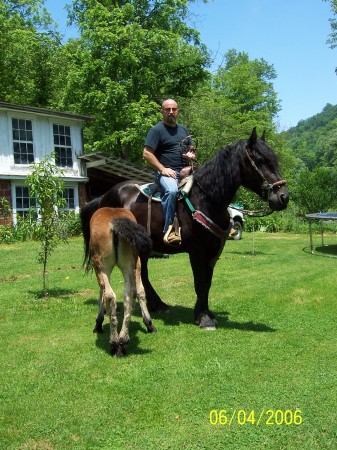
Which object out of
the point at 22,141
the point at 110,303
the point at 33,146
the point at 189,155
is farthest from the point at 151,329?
the point at 33,146

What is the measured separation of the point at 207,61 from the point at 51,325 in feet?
96.8

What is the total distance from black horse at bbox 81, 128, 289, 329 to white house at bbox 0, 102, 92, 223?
1555 centimetres

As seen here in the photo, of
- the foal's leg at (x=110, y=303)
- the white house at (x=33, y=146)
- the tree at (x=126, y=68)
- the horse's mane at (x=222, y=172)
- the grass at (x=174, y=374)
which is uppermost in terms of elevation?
the tree at (x=126, y=68)

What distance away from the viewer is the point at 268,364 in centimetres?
474

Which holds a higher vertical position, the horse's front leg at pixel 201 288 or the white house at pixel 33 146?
the white house at pixel 33 146

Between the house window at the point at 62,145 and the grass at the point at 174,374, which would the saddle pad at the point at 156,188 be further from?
the house window at the point at 62,145

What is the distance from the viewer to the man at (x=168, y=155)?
619 cm

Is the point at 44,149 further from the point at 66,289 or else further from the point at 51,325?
the point at 51,325

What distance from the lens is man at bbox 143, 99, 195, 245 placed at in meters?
6.19

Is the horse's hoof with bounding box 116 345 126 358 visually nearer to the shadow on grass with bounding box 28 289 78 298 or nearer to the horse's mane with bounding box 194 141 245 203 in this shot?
the horse's mane with bounding box 194 141 245 203

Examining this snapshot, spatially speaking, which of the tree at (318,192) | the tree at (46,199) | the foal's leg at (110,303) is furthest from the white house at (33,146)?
the foal's leg at (110,303)

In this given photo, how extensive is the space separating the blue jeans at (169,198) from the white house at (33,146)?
1544cm

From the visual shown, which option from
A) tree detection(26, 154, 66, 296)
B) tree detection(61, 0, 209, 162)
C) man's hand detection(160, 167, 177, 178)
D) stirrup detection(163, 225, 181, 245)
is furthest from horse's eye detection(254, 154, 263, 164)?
tree detection(61, 0, 209, 162)

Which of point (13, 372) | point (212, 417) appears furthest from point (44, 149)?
point (212, 417)
